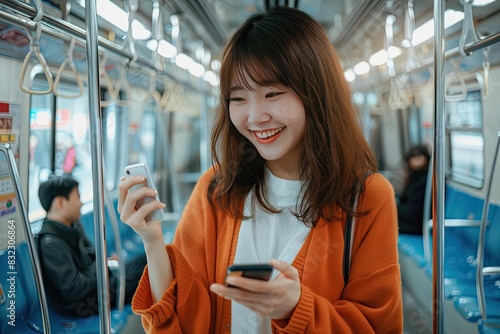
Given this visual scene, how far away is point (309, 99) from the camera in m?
0.97

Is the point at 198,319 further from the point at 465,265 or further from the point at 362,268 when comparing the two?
the point at 465,265

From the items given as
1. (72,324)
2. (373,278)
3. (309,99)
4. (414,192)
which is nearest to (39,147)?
(72,324)

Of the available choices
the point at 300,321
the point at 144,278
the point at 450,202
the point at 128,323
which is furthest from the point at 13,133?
the point at 450,202

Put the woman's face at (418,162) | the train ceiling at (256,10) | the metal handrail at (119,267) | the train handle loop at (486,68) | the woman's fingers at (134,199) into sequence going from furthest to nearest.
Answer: the woman's face at (418,162)
the metal handrail at (119,267)
the train handle loop at (486,68)
the train ceiling at (256,10)
the woman's fingers at (134,199)

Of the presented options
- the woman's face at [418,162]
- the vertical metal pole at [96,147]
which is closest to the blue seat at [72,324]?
the vertical metal pole at [96,147]

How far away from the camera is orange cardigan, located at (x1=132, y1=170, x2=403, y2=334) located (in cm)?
97

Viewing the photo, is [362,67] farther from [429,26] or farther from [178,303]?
[178,303]

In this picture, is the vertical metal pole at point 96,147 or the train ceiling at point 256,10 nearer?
the vertical metal pole at point 96,147

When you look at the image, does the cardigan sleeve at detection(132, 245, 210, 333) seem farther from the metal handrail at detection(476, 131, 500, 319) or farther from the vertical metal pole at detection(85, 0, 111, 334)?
the metal handrail at detection(476, 131, 500, 319)

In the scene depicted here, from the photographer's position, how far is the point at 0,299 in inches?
45.4

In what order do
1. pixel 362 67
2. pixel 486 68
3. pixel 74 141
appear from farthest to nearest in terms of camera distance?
pixel 362 67 < pixel 74 141 < pixel 486 68

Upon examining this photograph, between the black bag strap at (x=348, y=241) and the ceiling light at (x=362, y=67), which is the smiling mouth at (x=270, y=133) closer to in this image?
the black bag strap at (x=348, y=241)

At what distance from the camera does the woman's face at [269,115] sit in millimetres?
956

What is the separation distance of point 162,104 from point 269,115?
7.75ft
